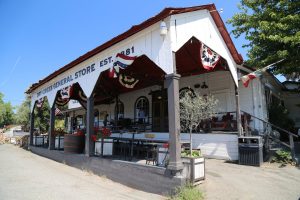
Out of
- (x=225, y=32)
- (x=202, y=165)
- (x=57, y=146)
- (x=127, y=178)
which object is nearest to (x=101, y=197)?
(x=127, y=178)

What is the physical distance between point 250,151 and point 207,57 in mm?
3699

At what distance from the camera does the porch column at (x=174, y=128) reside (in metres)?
6.22

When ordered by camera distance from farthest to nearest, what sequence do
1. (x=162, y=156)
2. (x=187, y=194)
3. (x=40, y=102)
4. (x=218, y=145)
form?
1. (x=40, y=102)
2. (x=218, y=145)
3. (x=162, y=156)
4. (x=187, y=194)

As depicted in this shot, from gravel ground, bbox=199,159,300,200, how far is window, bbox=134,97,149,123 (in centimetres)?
800

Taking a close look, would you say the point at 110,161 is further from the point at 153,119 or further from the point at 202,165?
the point at 153,119

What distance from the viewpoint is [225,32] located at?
9312 mm

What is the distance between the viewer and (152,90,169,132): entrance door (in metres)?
14.6

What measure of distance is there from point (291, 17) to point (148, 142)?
290 inches

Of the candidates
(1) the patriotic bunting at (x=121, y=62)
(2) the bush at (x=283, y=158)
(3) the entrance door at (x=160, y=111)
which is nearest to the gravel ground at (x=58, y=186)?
(1) the patriotic bunting at (x=121, y=62)

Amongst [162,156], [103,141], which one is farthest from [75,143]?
[162,156]

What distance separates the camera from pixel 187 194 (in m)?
5.81

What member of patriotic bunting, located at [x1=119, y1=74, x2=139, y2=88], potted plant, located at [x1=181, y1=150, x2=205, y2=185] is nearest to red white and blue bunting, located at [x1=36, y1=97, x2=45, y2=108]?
patriotic bunting, located at [x1=119, y1=74, x2=139, y2=88]

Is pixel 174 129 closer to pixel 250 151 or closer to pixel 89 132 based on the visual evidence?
pixel 250 151

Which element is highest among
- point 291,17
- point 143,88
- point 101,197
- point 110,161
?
point 291,17
